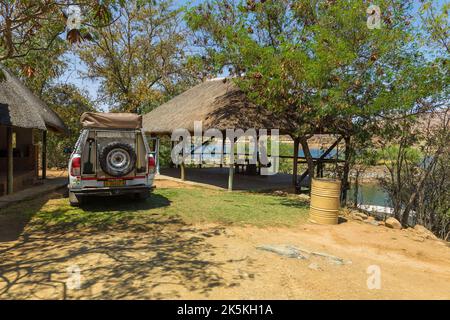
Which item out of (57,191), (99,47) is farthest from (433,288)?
(99,47)

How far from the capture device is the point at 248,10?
1146 centimetres

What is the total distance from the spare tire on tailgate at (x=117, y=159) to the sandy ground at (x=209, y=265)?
1799 millimetres

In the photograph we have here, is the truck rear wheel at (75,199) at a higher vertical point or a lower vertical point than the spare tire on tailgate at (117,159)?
lower

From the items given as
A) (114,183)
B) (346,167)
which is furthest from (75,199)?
(346,167)

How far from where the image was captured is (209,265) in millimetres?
5113

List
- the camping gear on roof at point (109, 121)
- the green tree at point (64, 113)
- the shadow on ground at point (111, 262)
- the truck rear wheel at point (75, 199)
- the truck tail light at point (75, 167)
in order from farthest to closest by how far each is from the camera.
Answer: the green tree at point (64, 113) < the truck rear wheel at point (75, 199) < the camping gear on roof at point (109, 121) < the truck tail light at point (75, 167) < the shadow on ground at point (111, 262)

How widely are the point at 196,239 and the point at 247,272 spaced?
1.93 metres

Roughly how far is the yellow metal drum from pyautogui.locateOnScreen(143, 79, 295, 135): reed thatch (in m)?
4.63

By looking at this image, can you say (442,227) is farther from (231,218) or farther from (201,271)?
(201,271)

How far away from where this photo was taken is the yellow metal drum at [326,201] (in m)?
8.32

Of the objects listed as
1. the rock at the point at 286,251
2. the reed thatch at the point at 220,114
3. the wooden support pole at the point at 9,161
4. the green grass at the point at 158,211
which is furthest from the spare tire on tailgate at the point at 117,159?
the reed thatch at the point at 220,114

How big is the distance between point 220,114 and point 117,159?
5813 mm

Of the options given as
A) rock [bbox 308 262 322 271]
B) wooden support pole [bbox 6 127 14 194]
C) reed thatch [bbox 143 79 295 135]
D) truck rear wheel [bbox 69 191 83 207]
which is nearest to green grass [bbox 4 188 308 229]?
truck rear wheel [bbox 69 191 83 207]

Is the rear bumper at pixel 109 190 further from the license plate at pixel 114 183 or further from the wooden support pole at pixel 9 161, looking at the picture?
the wooden support pole at pixel 9 161
